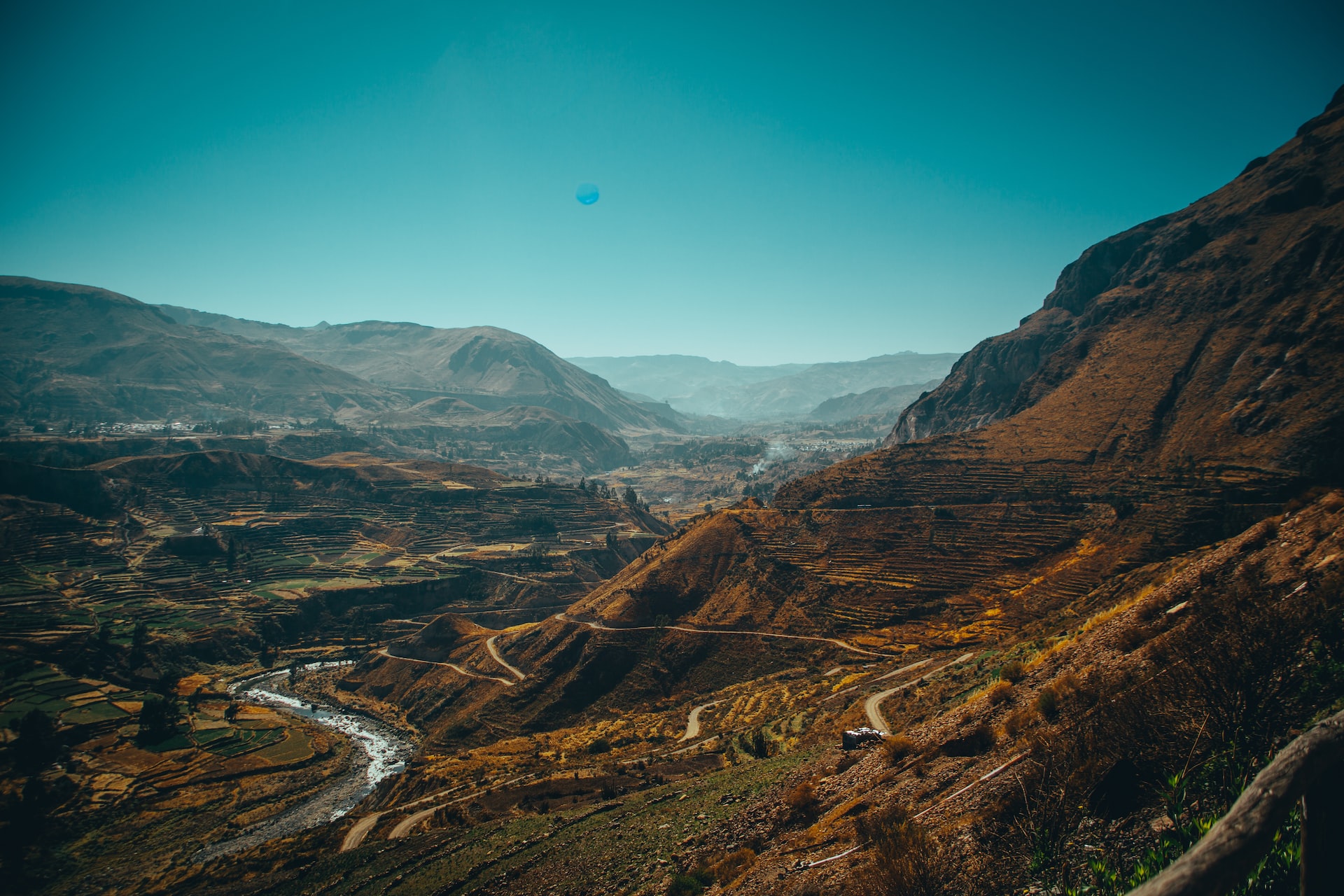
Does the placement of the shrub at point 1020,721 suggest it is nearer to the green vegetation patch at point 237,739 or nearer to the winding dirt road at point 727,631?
the winding dirt road at point 727,631

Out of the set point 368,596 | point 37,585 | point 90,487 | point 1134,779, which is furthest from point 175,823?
point 90,487

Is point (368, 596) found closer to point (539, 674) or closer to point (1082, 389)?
point (539, 674)

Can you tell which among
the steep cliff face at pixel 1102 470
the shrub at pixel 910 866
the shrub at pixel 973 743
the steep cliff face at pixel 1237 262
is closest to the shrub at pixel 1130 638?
the shrub at pixel 973 743

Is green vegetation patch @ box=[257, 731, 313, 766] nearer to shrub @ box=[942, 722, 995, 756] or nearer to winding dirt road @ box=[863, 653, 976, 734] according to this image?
winding dirt road @ box=[863, 653, 976, 734]

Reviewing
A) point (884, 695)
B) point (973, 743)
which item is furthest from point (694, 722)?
point (973, 743)

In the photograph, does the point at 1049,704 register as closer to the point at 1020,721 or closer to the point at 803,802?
the point at 1020,721
